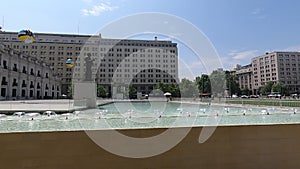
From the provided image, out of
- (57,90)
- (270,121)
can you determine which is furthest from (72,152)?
(57,90)

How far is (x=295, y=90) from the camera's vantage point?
3078 inches

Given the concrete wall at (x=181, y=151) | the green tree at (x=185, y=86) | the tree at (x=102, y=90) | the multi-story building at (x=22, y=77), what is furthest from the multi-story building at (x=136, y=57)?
the tree at (x=102, y=90)

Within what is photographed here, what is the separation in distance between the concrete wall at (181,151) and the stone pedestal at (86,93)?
14.1 meters

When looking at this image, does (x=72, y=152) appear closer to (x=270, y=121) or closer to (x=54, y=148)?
(x=54, y=148)

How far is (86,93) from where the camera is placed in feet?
55.1

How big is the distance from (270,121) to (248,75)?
9535 cm

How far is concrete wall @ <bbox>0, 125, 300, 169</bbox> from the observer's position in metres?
2.48

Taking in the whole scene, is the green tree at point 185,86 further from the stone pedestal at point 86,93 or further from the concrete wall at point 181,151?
the stone pedestal at point 86,93

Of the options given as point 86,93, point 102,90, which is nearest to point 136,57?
point 86,93

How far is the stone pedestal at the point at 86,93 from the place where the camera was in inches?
648

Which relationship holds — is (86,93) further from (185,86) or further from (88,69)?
(185,86)

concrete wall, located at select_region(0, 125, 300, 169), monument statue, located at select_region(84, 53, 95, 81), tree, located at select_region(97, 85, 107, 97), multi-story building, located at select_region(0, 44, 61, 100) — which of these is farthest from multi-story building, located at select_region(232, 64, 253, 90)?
concrete wall, located at select_region(0, 125, 300, 169)

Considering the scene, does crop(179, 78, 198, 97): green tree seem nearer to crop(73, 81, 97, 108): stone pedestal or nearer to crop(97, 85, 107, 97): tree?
crop(73, 81, 97, 108): stone pedestal

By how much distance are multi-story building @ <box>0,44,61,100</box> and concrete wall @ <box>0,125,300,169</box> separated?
3194 cm
